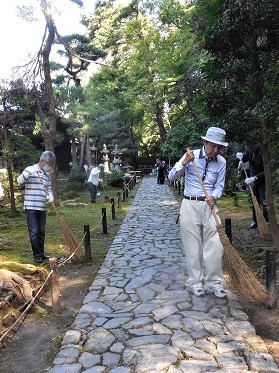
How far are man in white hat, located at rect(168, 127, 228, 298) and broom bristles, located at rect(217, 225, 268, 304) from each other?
4.2 inches

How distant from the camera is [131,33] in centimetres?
2484

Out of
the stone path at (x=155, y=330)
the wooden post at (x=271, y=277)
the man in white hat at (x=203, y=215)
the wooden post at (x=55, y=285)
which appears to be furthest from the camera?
the man in white hat at (x=203, y=215)

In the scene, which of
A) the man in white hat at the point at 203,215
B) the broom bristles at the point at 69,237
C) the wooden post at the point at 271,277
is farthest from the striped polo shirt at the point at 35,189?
the wooden post at the point at 271,277

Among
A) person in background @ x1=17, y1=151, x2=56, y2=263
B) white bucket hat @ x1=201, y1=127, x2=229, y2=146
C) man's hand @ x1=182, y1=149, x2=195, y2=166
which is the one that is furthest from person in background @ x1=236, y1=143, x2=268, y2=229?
person in background @ x1=17, y1=151, x2=56, y2=263

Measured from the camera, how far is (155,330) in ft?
11.3

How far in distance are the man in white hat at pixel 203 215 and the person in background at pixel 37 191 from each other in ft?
Answer: 7.99

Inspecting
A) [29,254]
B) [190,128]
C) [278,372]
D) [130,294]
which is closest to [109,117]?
[190,128]

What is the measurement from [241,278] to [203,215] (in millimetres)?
800

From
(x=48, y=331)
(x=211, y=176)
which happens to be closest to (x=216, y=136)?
(x=211, y=176)

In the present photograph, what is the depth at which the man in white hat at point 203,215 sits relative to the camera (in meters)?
4.11

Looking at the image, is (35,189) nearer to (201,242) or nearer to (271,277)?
(201,242)

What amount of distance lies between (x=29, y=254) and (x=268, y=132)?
4.63 m

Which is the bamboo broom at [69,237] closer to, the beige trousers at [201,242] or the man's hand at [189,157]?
the beige trousers at [201,242]

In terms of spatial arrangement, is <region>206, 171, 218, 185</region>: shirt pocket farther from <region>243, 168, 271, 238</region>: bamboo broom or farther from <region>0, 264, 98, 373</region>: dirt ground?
<region>243, 168, 271, 238</region>: bamboo broom
